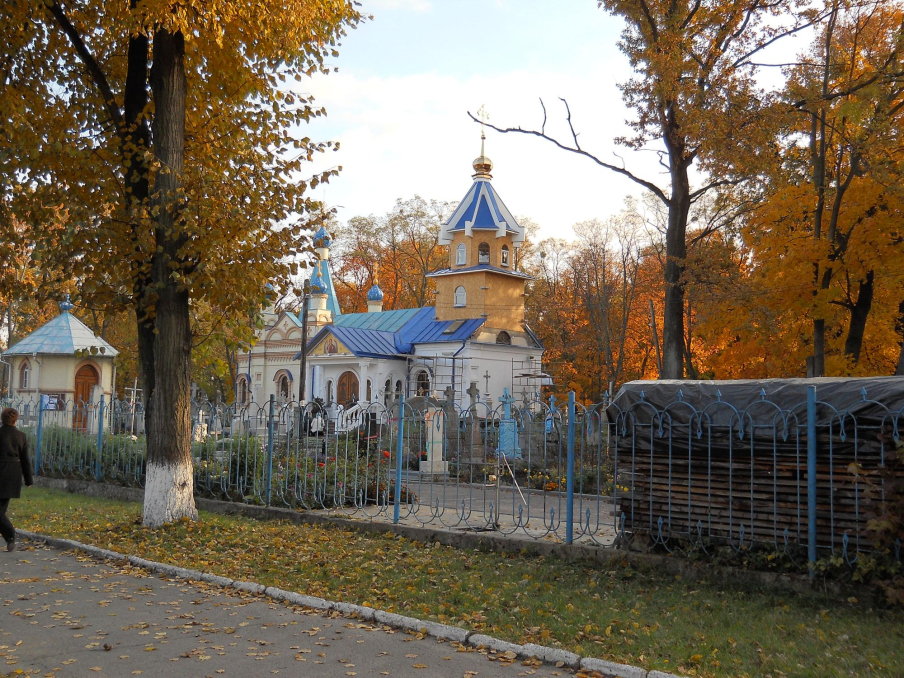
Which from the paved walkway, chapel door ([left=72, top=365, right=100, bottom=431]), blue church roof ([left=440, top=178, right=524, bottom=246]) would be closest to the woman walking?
the paved walkway

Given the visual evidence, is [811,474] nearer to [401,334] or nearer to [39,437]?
[39,437]

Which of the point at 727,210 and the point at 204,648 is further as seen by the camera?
the point at 727,210

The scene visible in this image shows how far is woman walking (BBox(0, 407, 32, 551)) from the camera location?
939 centimetres

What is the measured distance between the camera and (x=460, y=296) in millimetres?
41188

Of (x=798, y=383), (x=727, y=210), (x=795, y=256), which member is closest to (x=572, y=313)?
(x=727, y=210)

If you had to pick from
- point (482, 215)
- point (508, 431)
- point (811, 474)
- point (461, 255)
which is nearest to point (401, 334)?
point (461, 255)

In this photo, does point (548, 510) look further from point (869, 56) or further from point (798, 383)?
point (869, 56)

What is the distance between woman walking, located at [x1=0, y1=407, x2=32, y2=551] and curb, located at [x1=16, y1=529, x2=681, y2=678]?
1371 mm

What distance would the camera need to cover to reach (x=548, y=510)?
1275cm

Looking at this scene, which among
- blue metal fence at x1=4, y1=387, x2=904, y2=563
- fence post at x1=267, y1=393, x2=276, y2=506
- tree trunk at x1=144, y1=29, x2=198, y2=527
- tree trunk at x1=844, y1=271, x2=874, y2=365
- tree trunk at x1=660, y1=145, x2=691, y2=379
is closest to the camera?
blue metal fence at x1=4, y1=387, x2=904, y2=563

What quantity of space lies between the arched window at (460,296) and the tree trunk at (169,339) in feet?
98.4

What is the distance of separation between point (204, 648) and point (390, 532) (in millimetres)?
4926

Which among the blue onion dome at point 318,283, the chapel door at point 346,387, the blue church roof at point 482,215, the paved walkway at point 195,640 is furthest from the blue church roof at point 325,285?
the paved walkway at point 195,640

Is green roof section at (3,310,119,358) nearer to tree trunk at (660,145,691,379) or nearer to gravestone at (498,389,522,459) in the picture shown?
gravestone at (498,389,522,459)
